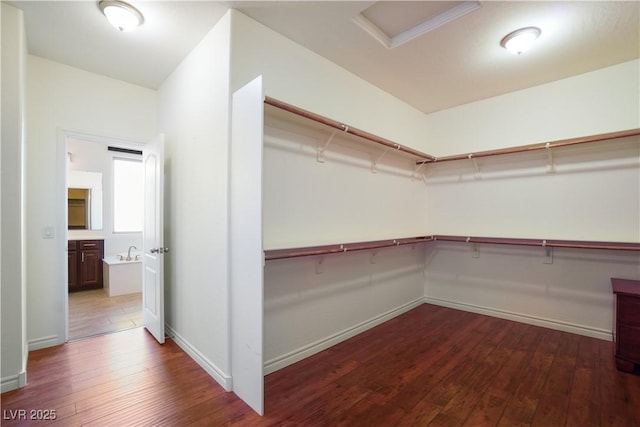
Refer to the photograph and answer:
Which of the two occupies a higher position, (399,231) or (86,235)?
(399,231)

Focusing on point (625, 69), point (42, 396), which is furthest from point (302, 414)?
point (625, 69)

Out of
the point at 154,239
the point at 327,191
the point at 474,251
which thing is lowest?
the point at 474,251

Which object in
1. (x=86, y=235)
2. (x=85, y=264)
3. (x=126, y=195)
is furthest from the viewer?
(x=126, y=195)

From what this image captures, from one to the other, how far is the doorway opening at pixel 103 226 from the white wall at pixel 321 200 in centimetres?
288

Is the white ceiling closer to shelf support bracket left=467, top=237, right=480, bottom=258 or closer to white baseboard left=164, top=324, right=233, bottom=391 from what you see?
shelf support bracket left=467, top=237, right=480, bottom=258

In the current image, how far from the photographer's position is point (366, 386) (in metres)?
2.12

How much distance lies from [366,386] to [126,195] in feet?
18.2

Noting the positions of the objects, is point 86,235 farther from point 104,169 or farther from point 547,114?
point 547,114

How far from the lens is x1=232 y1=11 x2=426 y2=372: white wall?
2.32 m

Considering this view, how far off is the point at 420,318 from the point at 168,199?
318cm

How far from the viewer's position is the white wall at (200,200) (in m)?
2.17

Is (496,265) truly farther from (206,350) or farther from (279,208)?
(206,350)

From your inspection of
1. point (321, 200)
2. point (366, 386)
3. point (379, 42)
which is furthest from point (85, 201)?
point (366, 386)

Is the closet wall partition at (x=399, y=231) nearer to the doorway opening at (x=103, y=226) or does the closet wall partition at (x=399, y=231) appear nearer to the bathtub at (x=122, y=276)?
the doorway opening at (x=103, y=226)
